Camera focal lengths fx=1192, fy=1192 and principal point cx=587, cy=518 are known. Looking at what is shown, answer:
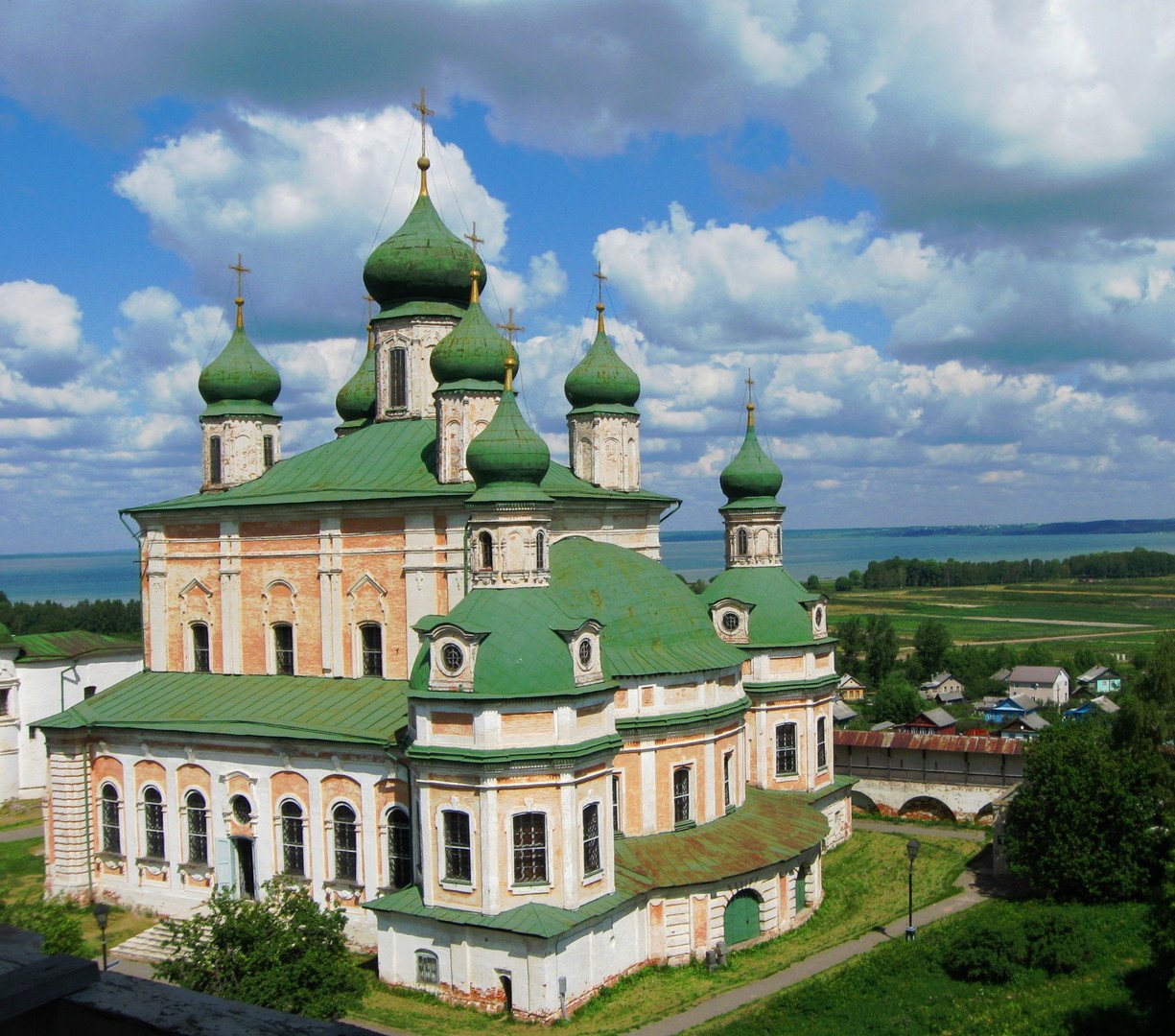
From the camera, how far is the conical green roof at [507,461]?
22047mm

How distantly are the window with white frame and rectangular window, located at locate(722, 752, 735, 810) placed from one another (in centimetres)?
1339

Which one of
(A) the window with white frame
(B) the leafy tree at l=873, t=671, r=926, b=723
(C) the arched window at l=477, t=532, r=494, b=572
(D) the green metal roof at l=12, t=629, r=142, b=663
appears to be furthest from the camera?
(B) the leafy tree at l=873, t=671, r=926, b=723

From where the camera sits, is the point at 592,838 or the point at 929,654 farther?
the point at 929,654

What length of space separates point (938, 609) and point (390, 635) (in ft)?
382

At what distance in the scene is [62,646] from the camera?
42.7 metres

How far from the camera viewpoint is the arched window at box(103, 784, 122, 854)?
26594mm

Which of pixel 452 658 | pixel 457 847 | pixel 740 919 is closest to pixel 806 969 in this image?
pixel 740 919

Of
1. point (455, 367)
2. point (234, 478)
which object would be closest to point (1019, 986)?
point (455, 367)

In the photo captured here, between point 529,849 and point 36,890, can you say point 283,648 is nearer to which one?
point 36,890

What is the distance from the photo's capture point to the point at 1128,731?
101 ft

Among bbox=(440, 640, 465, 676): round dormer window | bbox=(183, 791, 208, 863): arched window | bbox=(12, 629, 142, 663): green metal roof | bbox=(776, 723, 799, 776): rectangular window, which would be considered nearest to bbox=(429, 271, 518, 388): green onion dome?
bbox=(440, 640, 465, 676): round dormer window

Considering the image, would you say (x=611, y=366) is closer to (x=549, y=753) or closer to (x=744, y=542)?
(x=744, y=542)

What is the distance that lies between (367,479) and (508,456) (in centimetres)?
593

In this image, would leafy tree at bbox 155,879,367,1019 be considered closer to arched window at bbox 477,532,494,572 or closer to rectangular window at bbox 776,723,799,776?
arched window at bbox 477,532,494,572
